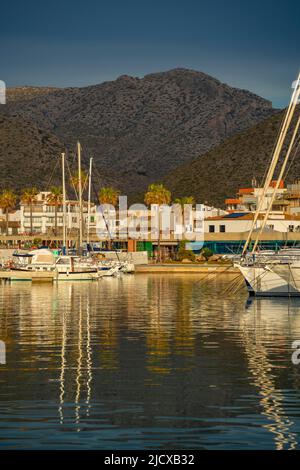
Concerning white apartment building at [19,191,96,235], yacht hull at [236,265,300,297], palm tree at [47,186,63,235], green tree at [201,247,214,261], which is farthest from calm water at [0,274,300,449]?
white apartment building at [19,191,96,235]

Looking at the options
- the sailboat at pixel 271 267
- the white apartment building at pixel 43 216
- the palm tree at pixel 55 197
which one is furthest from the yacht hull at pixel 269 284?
the white apartment building at pixel 43 216

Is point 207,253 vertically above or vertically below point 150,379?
above

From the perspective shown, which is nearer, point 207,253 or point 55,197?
point 207,253

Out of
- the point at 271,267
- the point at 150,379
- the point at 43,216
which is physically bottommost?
the point at 150,379

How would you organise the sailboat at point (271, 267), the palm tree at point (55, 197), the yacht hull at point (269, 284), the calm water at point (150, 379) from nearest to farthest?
the calm water at point (150, 379)
the sailboat at point (271, 267)
the yacht hull at point (269, 284)
the palm tree at point (55, 197)

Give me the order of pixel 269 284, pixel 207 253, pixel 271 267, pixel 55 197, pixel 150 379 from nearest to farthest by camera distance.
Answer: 1. pixel 150 379
2. pixel 271 267
3. pixel 269 284
4. pixel 207 253
5. pixel 55 197

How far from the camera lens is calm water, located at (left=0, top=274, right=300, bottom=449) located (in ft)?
70.8

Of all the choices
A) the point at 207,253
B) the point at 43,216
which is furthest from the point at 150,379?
the point at 43,216

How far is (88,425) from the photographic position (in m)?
22.6

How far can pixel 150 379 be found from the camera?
2922 centimetres

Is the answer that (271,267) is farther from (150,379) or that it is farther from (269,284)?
(150,379)

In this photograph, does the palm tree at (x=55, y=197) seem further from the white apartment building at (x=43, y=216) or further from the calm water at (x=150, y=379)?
the calm water at (x=150, y=379)

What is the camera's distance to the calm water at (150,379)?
70.8 ft
